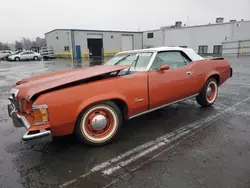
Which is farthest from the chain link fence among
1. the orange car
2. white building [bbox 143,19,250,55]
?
the orange car

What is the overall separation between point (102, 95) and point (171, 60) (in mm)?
1906

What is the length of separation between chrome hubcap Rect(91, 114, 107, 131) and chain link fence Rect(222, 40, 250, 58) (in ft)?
98.9

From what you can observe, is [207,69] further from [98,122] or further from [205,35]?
[205,35]

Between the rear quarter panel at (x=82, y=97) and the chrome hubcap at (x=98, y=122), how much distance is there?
294 millimetres

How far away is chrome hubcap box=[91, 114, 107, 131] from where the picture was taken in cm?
293

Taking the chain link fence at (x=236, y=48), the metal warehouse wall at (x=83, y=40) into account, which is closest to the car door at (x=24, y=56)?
the metal warehouse wall at (x=83, y=40)

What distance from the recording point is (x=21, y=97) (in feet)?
9.09

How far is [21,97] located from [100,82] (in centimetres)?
114

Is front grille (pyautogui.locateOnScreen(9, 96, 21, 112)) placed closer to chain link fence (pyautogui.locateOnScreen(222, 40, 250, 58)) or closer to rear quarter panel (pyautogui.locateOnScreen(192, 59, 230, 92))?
rear quarter panel (pyautogui.locateOnScreen(192, 59, 230, 92))

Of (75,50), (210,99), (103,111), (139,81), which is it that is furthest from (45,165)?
(75,50)

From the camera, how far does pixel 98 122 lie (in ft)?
9.67

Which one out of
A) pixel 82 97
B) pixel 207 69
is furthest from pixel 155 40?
pixel 82 97

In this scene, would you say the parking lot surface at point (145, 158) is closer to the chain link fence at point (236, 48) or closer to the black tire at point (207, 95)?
the black tire at point (207, 95)

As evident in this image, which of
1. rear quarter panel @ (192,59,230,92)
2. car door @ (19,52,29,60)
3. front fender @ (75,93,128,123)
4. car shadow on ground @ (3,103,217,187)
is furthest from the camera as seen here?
car door @ (19,52,29,60)
